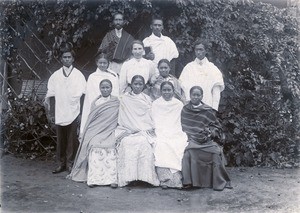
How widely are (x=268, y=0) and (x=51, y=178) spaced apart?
202 inches

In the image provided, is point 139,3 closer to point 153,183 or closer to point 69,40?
point 69,40

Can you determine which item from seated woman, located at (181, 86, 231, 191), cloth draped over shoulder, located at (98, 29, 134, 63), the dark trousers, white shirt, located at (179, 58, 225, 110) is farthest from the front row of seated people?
cloth draped over shoulder, located at (98, 29, 134, 63)

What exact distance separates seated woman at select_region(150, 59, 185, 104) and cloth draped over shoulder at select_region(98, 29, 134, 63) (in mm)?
632

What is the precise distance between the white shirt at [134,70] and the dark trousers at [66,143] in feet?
2.89

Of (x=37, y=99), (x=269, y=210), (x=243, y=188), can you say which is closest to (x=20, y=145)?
(x=37, y=99)

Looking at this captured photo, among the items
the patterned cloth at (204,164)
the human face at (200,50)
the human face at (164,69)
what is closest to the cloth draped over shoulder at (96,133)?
the human face at (164,69)

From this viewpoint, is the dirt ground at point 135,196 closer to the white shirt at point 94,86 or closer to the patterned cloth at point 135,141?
the patterned cloth at point 135,141

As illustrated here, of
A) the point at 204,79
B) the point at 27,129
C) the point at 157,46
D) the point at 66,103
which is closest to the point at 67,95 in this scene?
the point at 66,103

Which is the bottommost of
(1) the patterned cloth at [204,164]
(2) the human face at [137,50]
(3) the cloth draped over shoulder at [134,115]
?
(1) the patterned cloth at [204,164]

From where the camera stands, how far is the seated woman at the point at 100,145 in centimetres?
566

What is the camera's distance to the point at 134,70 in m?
6.32

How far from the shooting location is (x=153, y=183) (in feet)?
18.4

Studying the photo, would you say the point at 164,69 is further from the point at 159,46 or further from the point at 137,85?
the point at 159,46

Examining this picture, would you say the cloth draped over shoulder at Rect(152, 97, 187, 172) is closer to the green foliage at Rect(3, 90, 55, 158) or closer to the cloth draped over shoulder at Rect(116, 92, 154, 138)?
the cloth draped over shoulder at Rect(116, 92, 154, 138)
